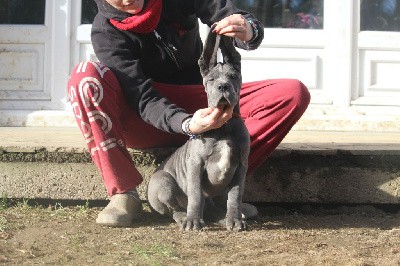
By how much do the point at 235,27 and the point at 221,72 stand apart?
0.22 meters

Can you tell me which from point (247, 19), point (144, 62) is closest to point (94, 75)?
point (144, 62)

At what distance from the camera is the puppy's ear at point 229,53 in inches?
142

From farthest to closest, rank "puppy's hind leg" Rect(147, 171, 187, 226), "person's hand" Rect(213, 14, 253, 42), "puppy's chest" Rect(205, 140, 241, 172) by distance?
"puppy's hind leg" Rect(147, 171, 187, 226) → "puppy's chest" Rect(205, 140, 241, 172) → "person's hand" Rect(213, 14, 253, 42)

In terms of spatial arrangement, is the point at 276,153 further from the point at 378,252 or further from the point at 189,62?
the point at 378,252

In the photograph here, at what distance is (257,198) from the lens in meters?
4.41

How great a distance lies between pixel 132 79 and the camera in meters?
4.00

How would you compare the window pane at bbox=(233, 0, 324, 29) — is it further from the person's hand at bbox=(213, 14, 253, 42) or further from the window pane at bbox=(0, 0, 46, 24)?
the person's hand at bbox=(213, 14, 253, 42)

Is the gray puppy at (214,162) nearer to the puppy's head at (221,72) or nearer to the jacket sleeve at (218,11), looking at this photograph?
the puppy's head at (221,72)

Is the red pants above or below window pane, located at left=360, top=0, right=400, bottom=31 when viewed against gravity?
below

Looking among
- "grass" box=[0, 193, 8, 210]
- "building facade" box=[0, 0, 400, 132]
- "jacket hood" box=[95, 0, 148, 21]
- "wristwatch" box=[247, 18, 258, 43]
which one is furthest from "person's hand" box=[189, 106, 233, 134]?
"building facade" box=[0, 0, 400, 132]

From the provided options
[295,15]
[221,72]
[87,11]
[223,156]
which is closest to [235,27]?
[221,72]

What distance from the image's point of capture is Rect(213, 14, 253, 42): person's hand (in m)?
3.57

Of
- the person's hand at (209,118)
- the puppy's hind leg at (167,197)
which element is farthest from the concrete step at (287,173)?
the person's hand at (209,118)

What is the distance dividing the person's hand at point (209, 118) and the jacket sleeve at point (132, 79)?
189mm
